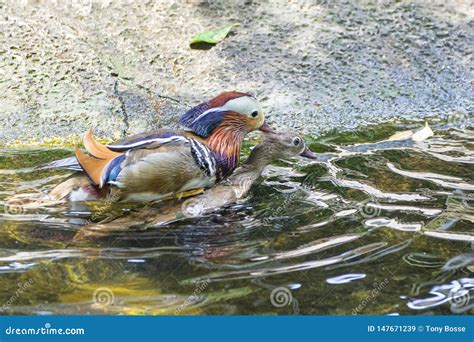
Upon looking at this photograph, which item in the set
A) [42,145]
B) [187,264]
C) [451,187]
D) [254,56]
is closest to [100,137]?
[42,145]

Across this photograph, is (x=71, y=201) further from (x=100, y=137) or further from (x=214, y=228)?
(x=100, y=137)

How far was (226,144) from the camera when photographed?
5.69 metres

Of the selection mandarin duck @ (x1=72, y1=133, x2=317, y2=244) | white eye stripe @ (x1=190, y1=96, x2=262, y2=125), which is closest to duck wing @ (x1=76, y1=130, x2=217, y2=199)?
mandarin duck @ (x1=72, y1=133, x2=317, y2=244)

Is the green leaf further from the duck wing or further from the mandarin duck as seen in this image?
the duck wing

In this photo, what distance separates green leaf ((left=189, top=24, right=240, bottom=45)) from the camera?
24.8 ft

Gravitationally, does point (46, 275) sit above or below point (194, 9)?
below

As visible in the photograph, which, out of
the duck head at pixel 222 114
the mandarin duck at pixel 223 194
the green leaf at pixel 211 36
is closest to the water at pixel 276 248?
the mandarin duck at pixel 223 194

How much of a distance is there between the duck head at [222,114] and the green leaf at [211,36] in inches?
78.5

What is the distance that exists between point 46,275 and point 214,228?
121 cm

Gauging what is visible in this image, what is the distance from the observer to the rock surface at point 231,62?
6.91m

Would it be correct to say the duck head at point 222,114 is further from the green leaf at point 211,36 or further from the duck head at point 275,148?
the green leaf at point 211,36

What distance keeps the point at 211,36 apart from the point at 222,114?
2.13 metres

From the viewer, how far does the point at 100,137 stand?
21.9 feet

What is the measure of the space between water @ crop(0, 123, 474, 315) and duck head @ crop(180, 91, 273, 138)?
0.55m
